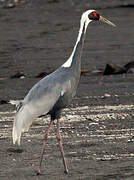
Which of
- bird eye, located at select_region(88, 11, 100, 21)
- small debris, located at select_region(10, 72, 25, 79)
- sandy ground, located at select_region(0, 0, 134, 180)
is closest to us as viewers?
sandy ground, located at select_region(0, 0, 134, 180)

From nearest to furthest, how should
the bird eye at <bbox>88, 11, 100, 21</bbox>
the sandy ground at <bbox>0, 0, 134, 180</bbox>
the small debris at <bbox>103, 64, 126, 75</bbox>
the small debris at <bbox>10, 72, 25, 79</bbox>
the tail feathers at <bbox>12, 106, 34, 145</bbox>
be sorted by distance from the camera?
the tail feathers at <bbox>12, 106, 34, 145</bbox> < the sandy ground at <bbox>0, 0, 134, 180</bbox> < the bird eye at <bbox>88, 11, 100, 21</bbox> < the small debris at <bbox>103, 64, 126, 75</bbox> < the small debris at <bbox>10, 72, 25, 79</bbox>

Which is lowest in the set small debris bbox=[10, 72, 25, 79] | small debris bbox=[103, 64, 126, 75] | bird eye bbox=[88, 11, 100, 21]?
small debris bbox=[10, 72, 25, 79]

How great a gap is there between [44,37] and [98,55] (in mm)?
5714

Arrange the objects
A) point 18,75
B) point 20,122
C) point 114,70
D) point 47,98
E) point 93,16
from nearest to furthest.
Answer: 1. point 20,122
2. point 47,98
3. point 93,16
4. point 114,70
5. point 18,75

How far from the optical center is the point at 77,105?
45.1 ft

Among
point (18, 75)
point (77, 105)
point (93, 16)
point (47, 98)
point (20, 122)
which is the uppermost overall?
point (93, 16)

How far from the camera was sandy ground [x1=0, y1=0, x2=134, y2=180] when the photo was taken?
9.49 m

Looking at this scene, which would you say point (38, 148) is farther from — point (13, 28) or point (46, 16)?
point (46, 16)

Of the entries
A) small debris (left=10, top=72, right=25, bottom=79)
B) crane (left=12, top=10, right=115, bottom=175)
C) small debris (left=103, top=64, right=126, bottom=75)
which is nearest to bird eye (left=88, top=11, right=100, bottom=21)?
crane (left=12, top=10, right=115, bottom=175)

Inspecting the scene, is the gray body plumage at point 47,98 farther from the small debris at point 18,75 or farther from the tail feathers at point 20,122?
the small debris at point 18,75

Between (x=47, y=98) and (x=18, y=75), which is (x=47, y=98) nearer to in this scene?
(x=47, y=98)

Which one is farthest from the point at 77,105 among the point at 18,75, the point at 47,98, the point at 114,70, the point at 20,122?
the point at 20,122

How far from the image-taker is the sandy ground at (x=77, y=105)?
949 centimetres

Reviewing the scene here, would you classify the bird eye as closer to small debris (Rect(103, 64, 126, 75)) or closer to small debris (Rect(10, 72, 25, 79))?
small debris (Rect(103, 64, 126, 75))
